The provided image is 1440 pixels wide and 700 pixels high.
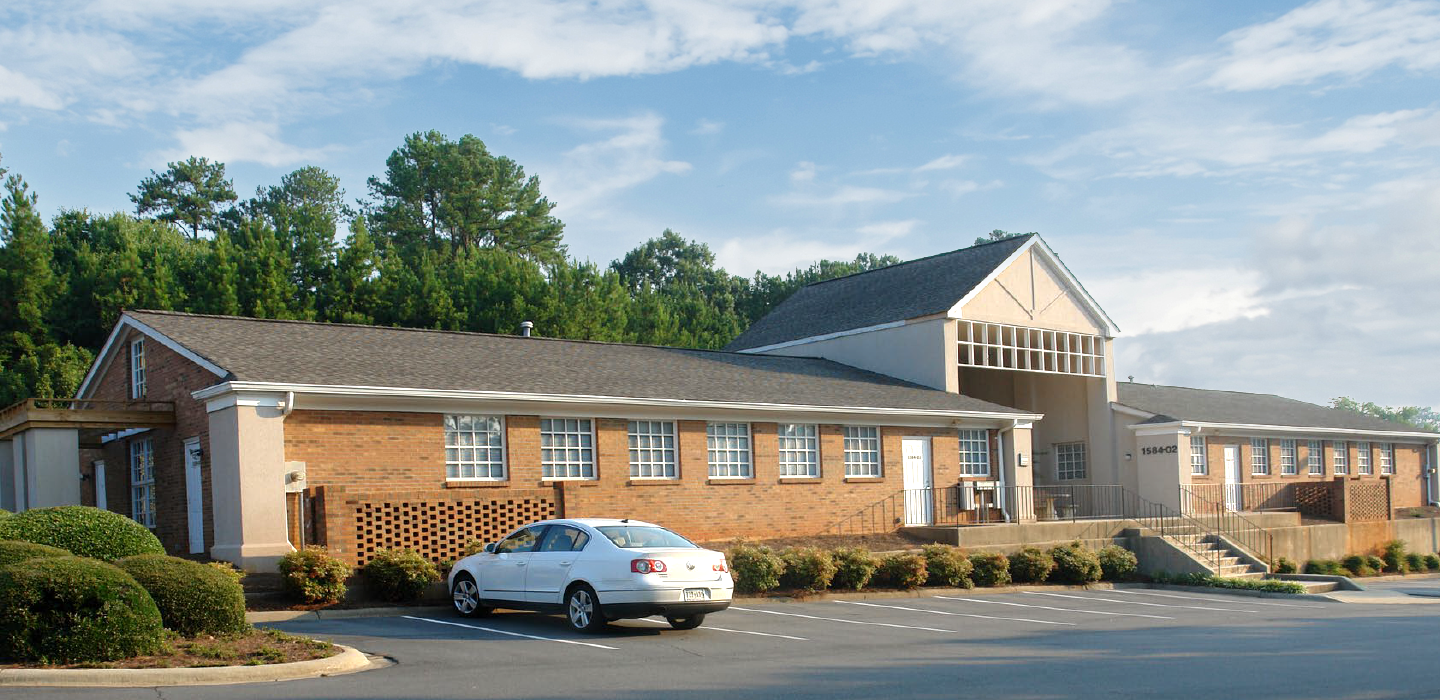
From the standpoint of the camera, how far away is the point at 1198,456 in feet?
119

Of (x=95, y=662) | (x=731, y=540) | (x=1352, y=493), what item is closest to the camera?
(x=95, y=662)

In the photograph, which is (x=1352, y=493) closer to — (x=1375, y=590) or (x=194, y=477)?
(x=1375, y=590)

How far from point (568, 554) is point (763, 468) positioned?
10.8 meters

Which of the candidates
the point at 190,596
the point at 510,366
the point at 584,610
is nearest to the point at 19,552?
the point at 190,596

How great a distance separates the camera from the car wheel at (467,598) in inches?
680

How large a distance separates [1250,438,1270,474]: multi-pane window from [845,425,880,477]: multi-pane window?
16171mm

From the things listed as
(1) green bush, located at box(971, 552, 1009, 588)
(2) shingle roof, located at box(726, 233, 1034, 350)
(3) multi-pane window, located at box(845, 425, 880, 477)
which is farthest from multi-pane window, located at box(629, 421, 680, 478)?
(2) shingle roof, located at box(726, 233, 1034, 350)

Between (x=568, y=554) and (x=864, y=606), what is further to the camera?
(x=864, y=606)

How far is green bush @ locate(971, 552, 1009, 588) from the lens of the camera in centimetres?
2422

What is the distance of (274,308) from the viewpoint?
38125 mm

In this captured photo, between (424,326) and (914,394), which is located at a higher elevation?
(424,326)

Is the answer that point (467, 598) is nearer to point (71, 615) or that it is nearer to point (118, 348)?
point (71, 615)

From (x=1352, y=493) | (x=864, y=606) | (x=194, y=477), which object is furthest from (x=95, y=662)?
(x=1352, y=493)

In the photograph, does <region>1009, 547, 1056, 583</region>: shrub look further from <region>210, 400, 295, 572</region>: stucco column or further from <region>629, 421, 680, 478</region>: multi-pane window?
<region>210, 400, 295, 572</region>: stucco column
